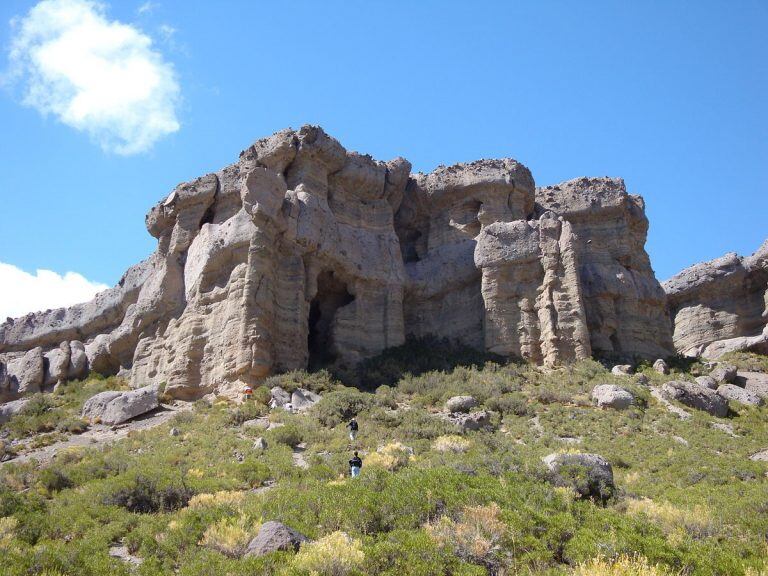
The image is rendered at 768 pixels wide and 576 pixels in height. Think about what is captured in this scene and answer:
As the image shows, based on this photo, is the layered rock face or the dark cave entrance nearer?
the dark cave entrance

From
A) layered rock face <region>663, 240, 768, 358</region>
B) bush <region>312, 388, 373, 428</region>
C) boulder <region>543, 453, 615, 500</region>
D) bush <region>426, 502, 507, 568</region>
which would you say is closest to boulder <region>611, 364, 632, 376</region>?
bush <region>312, 388, 373, 428</region>

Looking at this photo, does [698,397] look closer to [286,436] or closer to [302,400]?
[302,400]

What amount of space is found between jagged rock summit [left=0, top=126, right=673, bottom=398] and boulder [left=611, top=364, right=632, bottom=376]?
1428 mm

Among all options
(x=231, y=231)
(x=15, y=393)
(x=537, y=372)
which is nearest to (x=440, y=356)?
(x=537, y=372)

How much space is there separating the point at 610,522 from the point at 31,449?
731 inches

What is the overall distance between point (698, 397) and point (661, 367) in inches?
195

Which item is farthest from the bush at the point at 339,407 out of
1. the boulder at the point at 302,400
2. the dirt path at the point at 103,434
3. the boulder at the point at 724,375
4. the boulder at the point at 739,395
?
the boulder at the point at 724,375

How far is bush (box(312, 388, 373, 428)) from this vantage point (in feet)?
77.6

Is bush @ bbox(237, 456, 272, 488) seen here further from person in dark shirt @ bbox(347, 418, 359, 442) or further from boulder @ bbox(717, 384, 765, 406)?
boulder @ bbox(717, 384, 765, 406)

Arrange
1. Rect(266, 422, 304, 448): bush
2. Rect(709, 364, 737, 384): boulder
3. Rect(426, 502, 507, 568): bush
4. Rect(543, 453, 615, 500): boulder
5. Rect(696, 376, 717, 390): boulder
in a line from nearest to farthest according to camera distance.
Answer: Rect(426, 502, 507, 568): bush < Rect(543, 453, 615, 500): boulder < Rect(266, 422, 304, 448): bush < Rect(696, 376, 717, 390): boulder < Rect(709, 364, 737, 384): boulder

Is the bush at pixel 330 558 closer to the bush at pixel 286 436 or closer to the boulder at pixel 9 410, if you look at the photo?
the bush at pixel 286 436

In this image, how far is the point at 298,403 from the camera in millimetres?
25500

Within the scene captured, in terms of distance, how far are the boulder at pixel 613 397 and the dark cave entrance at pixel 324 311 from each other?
39.0ft

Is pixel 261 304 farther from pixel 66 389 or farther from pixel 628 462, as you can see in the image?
pixel 628 462
